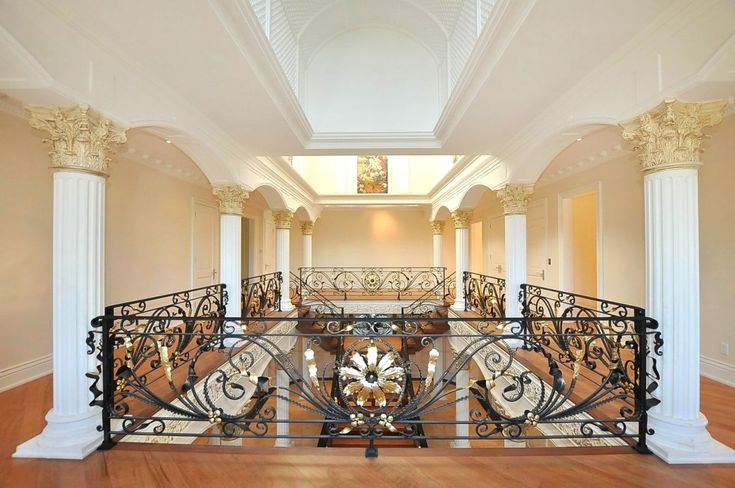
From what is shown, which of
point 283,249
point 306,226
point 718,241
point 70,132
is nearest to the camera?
point 70,132

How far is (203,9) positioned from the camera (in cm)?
233

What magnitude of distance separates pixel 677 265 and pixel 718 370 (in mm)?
2631

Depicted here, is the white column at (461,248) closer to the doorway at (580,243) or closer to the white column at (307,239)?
the doorway at (580,243)

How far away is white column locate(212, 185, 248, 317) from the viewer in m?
5.45

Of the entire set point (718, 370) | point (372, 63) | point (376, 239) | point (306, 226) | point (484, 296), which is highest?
point (372, 63)

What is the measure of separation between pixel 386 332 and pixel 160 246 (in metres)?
5.54

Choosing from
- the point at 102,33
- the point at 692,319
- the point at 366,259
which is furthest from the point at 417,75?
the point at 366,259

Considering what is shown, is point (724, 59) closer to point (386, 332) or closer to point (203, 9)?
point (386, 332)

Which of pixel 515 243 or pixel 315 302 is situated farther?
pixel 315 302

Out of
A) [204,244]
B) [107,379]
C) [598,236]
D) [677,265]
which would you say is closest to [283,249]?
[204,244]

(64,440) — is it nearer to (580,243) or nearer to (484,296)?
(484,296)

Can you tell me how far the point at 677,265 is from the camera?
8.18ft

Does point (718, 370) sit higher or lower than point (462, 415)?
higher

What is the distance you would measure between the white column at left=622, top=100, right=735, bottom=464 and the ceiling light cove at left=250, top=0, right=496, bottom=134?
8.11ft
